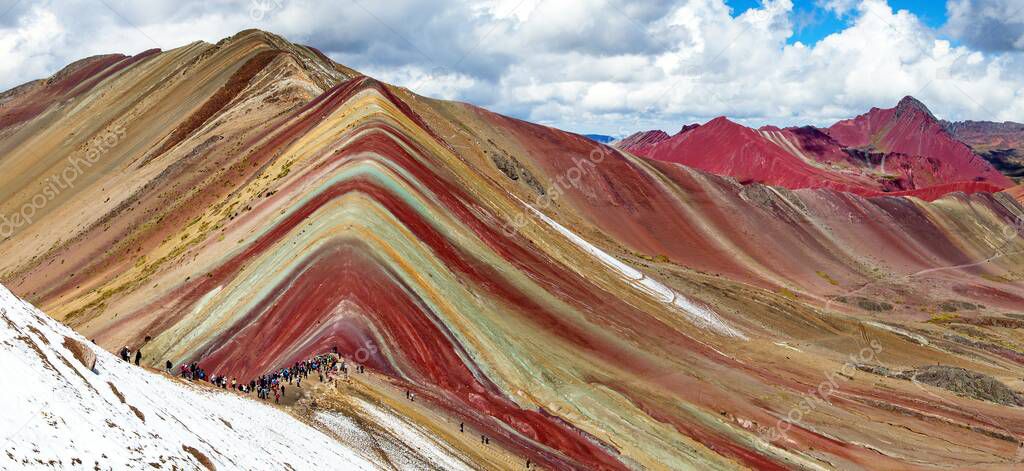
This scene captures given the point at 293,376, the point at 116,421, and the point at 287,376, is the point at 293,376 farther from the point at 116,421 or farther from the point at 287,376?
the point at 116,421

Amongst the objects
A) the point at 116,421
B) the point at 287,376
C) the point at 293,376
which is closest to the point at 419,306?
the point at 293,376

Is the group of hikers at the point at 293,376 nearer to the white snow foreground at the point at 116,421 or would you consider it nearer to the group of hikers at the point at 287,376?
the group of hikers at the point at 287,376

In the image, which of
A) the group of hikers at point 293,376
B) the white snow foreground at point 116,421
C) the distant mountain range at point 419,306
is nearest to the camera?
the white snow foreground at point 116,421

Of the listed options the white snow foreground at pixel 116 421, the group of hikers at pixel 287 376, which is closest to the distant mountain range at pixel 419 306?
the white snow foreground at pixel 116 421

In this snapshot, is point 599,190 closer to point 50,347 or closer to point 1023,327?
point 1023,327

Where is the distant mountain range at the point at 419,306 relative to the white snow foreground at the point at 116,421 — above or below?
above

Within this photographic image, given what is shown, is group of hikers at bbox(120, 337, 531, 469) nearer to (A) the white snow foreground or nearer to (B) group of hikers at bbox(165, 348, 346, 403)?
(B) group of hikers at bbox(165, 348, 346, 403)

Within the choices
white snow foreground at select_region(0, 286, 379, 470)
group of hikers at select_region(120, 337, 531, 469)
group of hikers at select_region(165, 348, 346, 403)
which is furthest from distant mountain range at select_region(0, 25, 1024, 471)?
group of hikers at select_region(165, 348, 346, 403)

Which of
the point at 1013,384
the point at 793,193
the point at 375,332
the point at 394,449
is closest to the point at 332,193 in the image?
the point at 375,332
